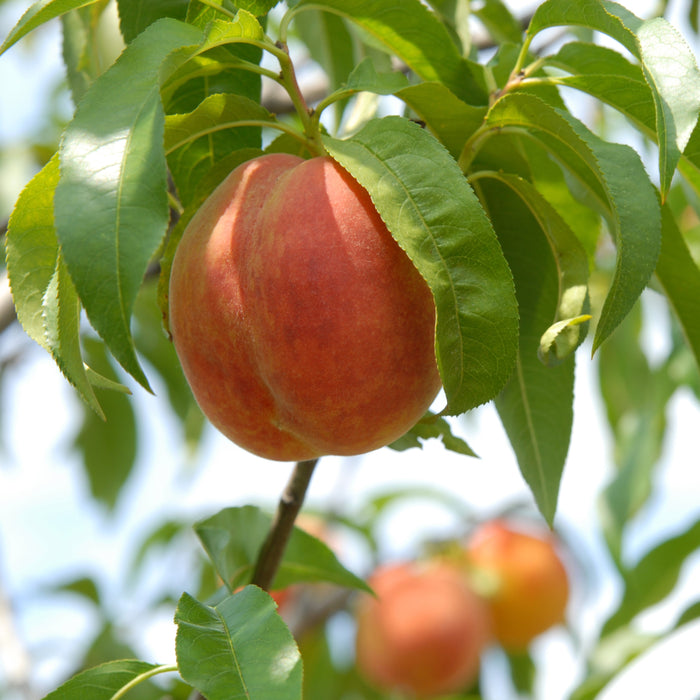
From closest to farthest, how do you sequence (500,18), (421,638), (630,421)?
(500,18)
(630,421)
(421,638)

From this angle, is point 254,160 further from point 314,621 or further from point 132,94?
point 314,621

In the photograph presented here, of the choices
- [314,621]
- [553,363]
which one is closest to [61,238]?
[553,363]

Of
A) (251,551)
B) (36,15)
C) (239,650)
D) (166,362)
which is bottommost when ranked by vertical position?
(166,362)

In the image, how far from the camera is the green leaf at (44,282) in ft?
1.97

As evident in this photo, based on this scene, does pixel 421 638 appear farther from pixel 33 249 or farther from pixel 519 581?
pixel 33 249

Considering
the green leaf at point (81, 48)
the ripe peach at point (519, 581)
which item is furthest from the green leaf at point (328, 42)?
the ripe peach at point (519, 581)

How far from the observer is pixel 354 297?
604 mm

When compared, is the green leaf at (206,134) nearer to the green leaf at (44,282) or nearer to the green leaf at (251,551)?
the green leaf at (44,282)

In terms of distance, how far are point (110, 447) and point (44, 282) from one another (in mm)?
1356

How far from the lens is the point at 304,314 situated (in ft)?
1.99

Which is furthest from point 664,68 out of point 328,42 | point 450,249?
point 328,42

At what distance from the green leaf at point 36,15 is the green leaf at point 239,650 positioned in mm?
396

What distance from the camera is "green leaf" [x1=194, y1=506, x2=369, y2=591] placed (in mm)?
855

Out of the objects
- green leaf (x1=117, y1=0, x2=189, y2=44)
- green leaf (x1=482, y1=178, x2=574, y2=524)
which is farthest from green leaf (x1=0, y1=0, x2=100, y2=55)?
green leaf (x1=482, y1=178, x2=574, y2=524)
